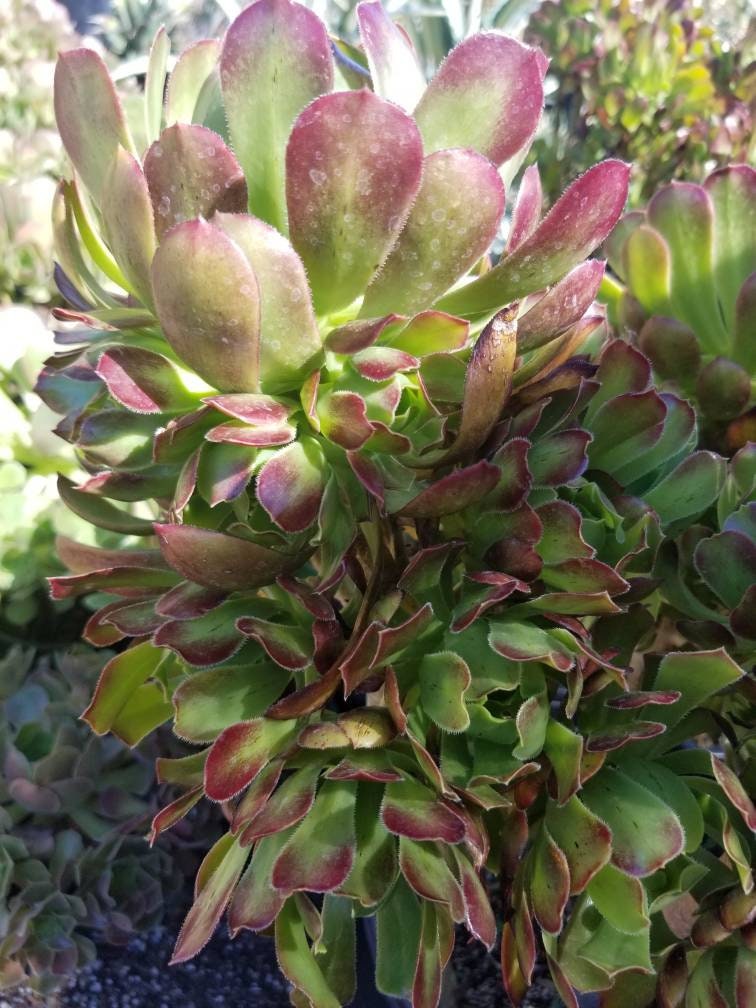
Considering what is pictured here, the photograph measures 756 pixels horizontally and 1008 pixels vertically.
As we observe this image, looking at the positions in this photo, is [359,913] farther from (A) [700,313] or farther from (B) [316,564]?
(A) [700,313]

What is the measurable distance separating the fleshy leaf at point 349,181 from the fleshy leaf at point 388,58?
10cm

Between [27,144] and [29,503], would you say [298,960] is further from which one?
[27,144]

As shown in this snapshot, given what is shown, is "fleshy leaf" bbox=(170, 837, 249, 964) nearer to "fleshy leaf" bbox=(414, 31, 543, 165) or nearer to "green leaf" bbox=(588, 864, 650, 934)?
"green leaf" bbox=(588, 864, 650, 934)

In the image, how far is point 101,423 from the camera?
55cm

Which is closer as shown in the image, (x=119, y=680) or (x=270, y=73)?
(x=270, y=73)

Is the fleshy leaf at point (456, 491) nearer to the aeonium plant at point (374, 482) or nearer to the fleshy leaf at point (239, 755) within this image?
the aeonium plant at point (374, 482)

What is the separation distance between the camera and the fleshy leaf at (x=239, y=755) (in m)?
0.50

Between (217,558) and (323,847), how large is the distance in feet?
0.56

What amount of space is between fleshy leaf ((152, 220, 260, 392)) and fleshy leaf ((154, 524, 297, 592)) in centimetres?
9

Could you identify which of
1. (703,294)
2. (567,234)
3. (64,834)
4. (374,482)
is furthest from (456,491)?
(64,834)

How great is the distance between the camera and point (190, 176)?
0.47m

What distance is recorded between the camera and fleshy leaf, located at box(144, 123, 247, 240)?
18.0 inches

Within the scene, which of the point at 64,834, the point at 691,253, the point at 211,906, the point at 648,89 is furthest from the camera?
the point at 648,89

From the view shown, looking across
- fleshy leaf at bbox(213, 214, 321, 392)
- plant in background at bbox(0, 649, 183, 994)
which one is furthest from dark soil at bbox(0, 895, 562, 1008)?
fleshy leaf at bbox(213, 214, 321, 392)
